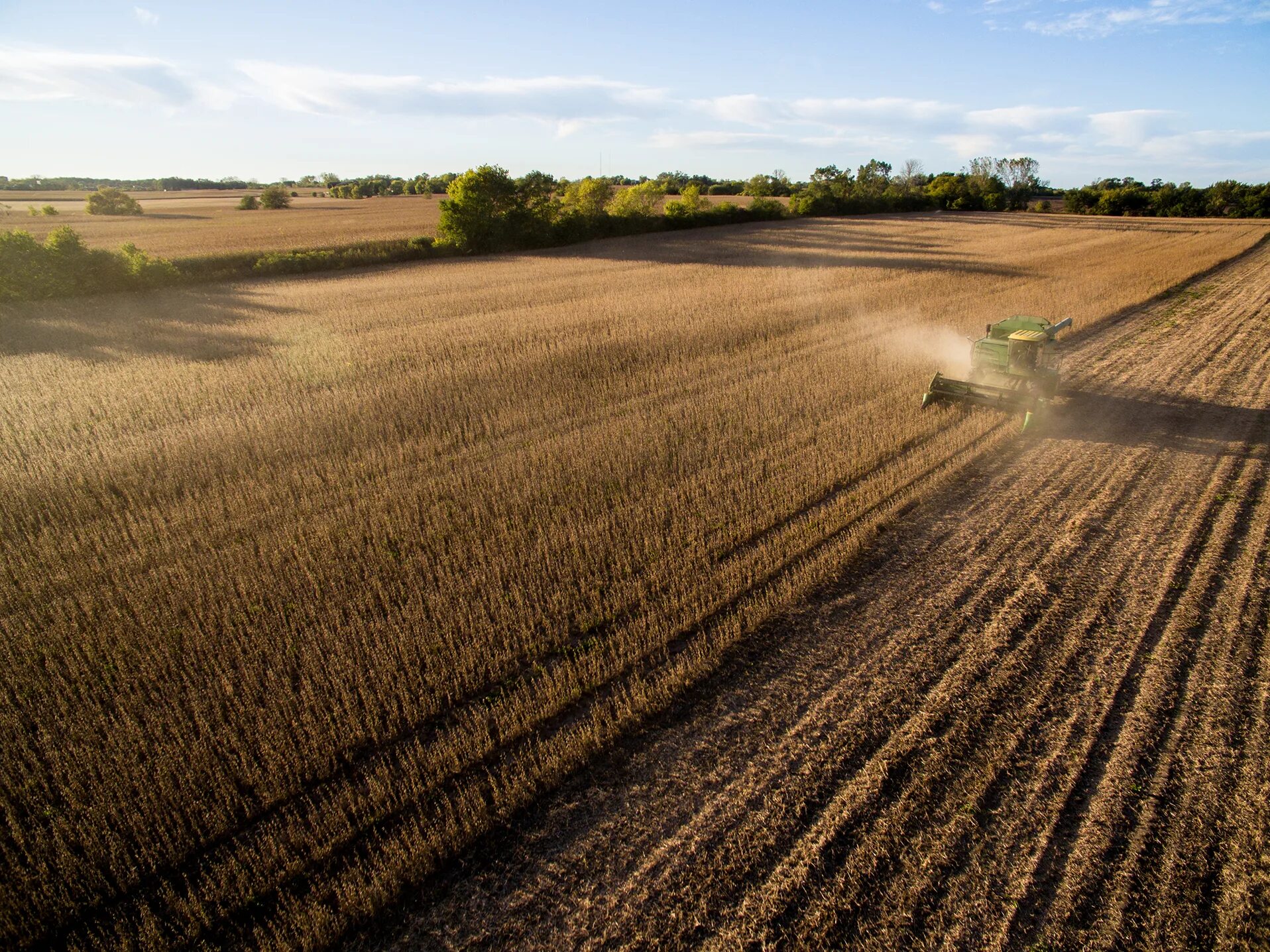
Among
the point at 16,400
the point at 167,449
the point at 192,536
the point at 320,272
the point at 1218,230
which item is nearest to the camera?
the point at 192,536

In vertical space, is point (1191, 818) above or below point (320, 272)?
below

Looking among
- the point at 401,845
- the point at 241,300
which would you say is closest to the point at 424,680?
the point at 401,845

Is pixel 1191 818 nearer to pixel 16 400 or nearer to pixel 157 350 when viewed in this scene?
pixel 16 400

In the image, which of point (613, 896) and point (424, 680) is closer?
point (613, 896)

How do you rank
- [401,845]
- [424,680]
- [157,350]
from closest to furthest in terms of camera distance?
[401,845], [424,680], [157,350]

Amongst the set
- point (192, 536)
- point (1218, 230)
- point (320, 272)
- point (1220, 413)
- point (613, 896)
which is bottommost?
point (613, 896)

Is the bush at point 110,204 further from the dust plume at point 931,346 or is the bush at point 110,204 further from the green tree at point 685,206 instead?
the dust plume at point 931,346

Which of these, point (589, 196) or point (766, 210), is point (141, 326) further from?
point (766, 210)

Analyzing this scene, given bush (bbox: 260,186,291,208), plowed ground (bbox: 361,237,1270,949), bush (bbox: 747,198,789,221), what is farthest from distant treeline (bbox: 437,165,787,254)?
plowed ground (bbox: 361,237,1270,949)
